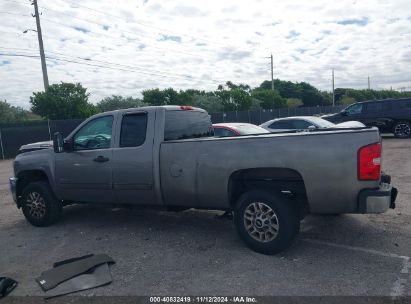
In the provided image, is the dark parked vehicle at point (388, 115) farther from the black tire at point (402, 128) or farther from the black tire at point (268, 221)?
the black tire at point (268, 221)

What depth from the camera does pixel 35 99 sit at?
27.6 m

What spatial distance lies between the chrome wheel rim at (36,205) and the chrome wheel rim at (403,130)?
16.2 m

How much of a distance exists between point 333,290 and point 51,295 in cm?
280

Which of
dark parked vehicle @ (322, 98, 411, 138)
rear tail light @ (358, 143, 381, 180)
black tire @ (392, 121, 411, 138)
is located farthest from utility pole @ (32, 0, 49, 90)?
rear tail light @ (358, 143, 381, 180)

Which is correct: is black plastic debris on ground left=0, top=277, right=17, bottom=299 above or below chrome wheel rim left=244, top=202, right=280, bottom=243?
below

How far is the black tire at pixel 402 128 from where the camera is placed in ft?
58.5

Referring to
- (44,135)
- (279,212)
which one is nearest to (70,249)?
(279,212)

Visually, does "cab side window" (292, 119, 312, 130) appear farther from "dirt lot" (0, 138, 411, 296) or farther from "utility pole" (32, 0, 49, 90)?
"utility pole" (32, 0, 49, 90)

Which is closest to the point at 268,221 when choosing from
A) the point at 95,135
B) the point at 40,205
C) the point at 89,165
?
the point at 89,165

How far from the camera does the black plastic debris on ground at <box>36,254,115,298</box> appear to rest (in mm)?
4164

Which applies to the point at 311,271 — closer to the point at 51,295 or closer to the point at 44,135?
the point at 51,295

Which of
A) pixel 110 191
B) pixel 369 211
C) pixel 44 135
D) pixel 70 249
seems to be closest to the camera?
pixel 369 211

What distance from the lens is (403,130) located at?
1795cm

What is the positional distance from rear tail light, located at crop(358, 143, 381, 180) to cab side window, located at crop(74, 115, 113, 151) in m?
3.52
